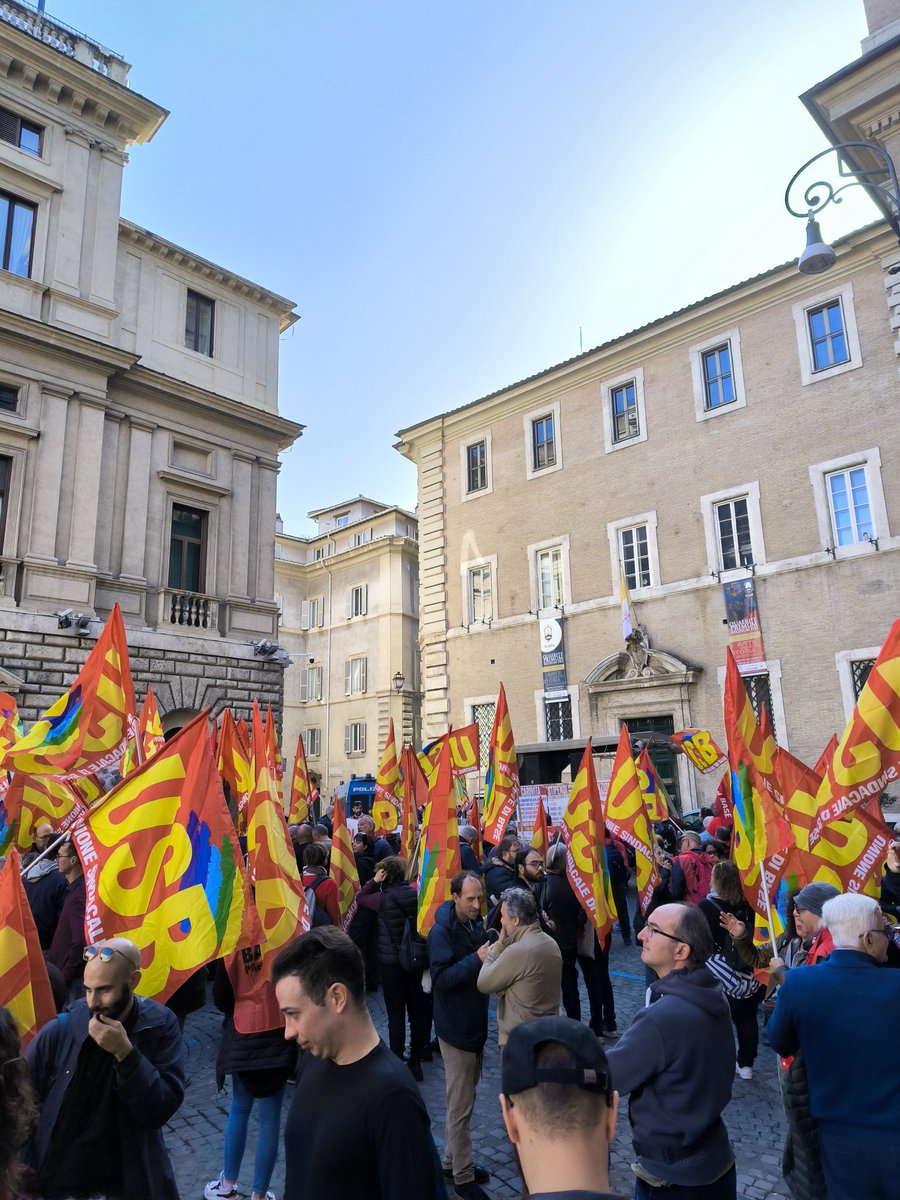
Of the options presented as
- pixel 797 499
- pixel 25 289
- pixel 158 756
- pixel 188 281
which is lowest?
pixel 158 756

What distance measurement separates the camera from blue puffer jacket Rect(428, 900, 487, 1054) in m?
4.83

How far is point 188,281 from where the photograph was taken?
20062 mm

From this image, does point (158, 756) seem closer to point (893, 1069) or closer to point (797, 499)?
point (893, 1069)

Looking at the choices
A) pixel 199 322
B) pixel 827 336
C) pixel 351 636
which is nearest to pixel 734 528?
pixel 827 336

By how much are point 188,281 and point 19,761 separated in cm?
Answer: 1658

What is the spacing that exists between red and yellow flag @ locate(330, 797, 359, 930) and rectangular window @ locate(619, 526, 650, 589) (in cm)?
1611

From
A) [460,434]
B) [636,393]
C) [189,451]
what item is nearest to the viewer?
[189,451]

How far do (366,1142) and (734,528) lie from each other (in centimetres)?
2014

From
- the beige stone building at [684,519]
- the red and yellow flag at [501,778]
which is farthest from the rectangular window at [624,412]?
the red and yellow flag at [501,778]

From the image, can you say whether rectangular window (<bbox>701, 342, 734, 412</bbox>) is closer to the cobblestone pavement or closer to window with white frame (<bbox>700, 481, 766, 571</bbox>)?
window with white frame (<bbox>700, 481, 766, 571</bbox>)

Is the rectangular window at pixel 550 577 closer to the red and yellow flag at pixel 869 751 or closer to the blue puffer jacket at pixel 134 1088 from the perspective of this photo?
the red and yellow flag at pixel 869 751

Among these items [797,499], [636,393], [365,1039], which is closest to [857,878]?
[365,1039]

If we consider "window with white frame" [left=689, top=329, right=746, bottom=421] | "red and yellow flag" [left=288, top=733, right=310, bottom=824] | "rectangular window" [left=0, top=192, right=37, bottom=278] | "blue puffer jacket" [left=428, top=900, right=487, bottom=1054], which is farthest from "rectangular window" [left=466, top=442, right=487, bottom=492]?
"blue puffer jacket" [left=428, top=900, right=487, bottom=1054]

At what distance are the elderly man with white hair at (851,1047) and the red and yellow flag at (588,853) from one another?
4.04 metres
